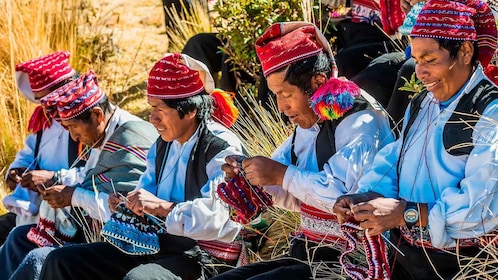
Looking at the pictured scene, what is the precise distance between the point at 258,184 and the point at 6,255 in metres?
2.15

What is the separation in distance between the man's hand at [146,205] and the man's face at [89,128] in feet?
3.25

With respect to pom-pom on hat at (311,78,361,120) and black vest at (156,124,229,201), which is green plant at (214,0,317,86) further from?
pom-pom on hat at (311,78,361,120)

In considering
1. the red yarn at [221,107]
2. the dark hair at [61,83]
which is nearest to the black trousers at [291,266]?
the red yarn at [221,107]

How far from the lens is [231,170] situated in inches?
172

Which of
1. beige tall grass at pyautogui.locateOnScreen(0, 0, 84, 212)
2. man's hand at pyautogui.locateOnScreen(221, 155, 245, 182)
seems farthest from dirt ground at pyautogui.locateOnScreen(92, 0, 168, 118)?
man's hand at pyautogui.locateOnScreen(221, 155, 245, 182)

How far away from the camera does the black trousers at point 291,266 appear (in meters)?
4.15

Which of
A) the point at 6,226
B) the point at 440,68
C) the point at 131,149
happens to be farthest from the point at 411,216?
the point at 6,226

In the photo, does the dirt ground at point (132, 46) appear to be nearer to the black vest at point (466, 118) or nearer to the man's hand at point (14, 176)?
the man's hand at point (14, 176)

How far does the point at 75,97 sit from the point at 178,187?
1.04 m

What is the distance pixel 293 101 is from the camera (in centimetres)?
433

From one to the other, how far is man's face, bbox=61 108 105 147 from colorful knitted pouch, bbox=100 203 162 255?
3.09 feet

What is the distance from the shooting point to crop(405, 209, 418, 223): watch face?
365 centimetres

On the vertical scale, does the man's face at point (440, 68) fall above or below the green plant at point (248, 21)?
above

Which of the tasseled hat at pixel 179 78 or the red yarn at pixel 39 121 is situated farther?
the red yarn at pixel 39 121
